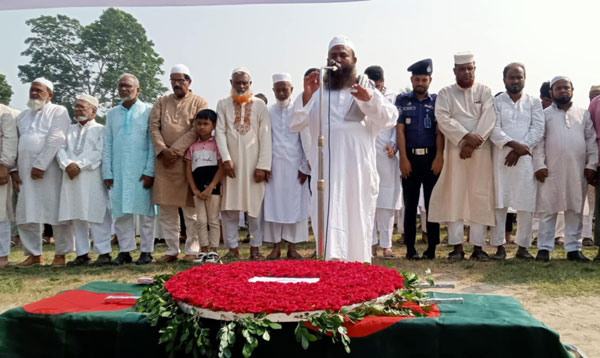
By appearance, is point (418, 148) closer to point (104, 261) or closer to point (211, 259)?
point (211, 259)

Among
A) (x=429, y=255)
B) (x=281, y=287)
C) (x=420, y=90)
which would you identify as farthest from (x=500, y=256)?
(x=281, y=287)

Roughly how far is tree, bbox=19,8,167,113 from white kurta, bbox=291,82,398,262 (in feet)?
62.3

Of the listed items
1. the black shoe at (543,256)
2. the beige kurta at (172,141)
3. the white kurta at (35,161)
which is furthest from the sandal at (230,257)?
the black shoe at (543,256)

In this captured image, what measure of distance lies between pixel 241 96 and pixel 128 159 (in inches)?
55.0

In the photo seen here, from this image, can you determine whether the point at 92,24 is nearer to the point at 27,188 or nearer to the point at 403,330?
the point at 27,188

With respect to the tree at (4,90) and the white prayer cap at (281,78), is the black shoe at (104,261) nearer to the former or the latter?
the white prayer cap at (281,78)

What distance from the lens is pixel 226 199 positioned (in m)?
6.21

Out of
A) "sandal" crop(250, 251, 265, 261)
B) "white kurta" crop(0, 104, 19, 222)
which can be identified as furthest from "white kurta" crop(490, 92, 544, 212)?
"white kurta" crop(0, 104, 19, 222)

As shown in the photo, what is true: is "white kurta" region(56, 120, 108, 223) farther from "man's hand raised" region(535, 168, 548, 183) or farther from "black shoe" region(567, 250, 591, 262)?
"black shoe" region(567, 250, 591, 262)

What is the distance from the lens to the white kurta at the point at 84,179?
20.4 ft

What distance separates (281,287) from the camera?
2580mm

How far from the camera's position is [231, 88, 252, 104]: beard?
6285mm

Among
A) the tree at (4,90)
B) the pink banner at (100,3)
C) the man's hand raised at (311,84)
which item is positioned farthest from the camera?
the tree at (4,90)

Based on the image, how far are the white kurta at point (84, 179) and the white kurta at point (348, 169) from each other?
264 centimetres
